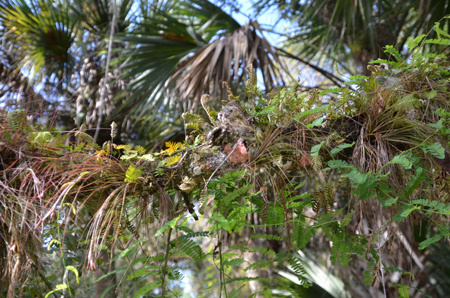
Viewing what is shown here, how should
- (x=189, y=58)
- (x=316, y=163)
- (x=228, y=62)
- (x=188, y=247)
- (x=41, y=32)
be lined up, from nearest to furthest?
(x=316, y=163) < (x=188, y=247) < (x=228, y=62) < (x=189, y=58) < (x=41, y=32)

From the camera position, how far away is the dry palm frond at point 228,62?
3.04 metres

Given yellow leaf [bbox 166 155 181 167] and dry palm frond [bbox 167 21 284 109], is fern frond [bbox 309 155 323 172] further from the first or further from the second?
dry palm frond [bbox 167 21 284 109]

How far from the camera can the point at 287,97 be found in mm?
1479

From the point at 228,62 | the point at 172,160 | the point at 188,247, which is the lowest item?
the point at 188,247

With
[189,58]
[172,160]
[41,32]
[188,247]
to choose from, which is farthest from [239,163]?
[41,32]

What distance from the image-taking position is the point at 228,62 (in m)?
3.04

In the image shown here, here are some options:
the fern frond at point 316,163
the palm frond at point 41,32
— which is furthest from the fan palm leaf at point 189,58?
the fern frond at point 316,163

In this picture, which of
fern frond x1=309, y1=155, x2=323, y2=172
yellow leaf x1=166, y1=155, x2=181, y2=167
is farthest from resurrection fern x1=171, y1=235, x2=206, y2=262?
fern frond x1=309, y1=155, x2=323, y2=172

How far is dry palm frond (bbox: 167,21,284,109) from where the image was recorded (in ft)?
9.99

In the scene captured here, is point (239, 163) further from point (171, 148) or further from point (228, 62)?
point (228, 62)

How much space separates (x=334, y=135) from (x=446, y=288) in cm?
251

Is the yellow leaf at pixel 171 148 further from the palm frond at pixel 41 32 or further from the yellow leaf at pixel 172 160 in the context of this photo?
the palm frond at pixel 41 32

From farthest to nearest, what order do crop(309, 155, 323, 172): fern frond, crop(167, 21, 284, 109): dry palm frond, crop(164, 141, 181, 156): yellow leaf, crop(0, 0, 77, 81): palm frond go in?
1. crop(0, 0, 77, 81): palm frond
2. crop(167, 21, 284, 109): dry palm frond
3. crop(164, 141, 181, 156): yellow leaf
4. crop(309, 155, 323, 172): fern frond

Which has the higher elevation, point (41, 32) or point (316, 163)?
point (41, 32)
